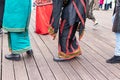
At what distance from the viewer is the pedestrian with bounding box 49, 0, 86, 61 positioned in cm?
428

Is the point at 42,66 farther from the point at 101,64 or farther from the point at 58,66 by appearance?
the point at 101,64

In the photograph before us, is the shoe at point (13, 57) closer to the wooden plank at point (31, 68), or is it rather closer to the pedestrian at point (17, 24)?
the pedestrian at point (17, 24)

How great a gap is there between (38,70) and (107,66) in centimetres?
98

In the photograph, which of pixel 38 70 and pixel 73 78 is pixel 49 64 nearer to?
pixel 38 70

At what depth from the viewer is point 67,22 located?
440 centimetres

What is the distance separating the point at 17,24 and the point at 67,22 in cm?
73

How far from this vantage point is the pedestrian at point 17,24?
432 cm

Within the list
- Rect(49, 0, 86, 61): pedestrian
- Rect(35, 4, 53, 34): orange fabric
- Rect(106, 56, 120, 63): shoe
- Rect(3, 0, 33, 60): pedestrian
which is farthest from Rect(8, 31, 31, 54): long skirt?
Rect(35, 4, 53, 34): orange fabric

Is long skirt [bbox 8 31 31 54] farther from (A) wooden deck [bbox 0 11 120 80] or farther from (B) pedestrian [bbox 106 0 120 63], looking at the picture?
(B) pedestrian [bbox 106 0 120 63]

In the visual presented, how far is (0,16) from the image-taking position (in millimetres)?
6195

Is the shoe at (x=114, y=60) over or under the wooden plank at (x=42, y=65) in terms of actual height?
over

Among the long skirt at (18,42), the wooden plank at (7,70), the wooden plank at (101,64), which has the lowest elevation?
the wooden plank at (7,70)

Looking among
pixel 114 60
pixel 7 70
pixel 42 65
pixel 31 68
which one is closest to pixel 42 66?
pixel 42 65

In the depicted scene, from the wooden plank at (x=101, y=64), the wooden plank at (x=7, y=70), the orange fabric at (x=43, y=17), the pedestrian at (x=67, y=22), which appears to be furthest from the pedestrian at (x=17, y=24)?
the orange fabric at (x=43, y=17)
